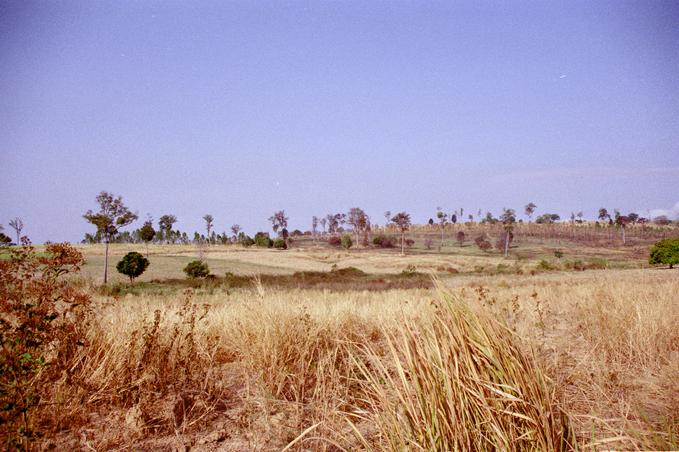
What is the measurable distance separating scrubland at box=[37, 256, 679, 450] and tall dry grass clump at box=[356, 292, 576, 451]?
0.04 feet

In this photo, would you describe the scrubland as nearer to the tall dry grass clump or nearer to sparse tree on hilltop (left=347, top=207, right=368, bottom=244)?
A: the tall dry grass clump

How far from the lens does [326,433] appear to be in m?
3.08

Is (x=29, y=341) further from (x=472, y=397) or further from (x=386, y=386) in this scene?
(x=472, y=397)

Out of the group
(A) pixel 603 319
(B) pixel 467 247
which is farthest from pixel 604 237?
(A) pixel 603 319

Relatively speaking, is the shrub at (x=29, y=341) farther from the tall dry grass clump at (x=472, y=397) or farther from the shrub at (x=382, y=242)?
the shrub at (x=382, y=242)

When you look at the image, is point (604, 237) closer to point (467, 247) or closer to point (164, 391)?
point (467, 247)

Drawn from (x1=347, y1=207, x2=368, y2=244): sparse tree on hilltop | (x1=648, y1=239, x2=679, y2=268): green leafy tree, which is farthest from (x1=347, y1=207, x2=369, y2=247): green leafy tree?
(x1=648, y1=239, x2=679, y2=268): green leafy tree

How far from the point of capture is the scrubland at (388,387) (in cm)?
218

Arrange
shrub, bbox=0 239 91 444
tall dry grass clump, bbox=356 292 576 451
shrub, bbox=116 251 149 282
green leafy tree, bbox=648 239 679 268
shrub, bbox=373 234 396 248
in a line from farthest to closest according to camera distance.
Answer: shrub, bbox=373 234 396 248
green leafy tree, bbox=648 239 679 268
shrub, bbox=116 251 149 282
shrub, bbox=0 239 91 444
tall dry grass clump, bbox=356 292 576 451

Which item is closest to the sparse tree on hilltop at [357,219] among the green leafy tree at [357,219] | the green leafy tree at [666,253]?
the green leafy tree at [357,219]

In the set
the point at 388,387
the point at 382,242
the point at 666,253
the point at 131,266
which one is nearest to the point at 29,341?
the point at 388,387

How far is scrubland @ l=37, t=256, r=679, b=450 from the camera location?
2176 mm

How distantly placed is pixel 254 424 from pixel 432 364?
1.80m

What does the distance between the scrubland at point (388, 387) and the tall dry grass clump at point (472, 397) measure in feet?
0.04
